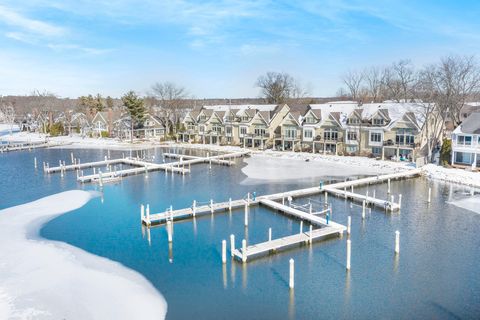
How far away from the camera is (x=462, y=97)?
49938 mm

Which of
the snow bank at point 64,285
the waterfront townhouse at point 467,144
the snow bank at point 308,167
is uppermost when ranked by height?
the waterfront townhouse at point 467,144

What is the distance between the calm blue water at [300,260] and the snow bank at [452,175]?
3.34m

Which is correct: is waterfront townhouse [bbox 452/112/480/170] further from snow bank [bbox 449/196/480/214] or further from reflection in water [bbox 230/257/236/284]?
reflection in water [bbox 230/257/236/284]

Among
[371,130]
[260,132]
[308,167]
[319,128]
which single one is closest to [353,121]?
[371,130]

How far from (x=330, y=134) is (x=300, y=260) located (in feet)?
123

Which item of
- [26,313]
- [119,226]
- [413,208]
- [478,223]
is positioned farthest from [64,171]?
[478,223]

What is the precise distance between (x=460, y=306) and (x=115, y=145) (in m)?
63.8

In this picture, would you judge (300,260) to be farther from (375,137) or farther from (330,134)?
(330,134)

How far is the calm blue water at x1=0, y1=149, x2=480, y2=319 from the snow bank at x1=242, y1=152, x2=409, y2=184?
788 centimetres

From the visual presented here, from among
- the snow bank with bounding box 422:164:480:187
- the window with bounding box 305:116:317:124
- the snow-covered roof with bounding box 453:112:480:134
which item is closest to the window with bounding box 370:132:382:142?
the snow bank with bounding box 422:164:480:187

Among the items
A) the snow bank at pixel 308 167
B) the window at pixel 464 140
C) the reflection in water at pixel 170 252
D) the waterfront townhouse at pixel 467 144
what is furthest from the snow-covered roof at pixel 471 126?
the reflection in water at pixel 170 252

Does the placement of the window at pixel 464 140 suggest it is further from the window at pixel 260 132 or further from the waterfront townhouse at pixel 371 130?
the window at pixel 260 132

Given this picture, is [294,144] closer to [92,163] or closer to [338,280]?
[92,163]

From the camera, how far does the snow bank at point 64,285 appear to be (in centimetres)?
1565
